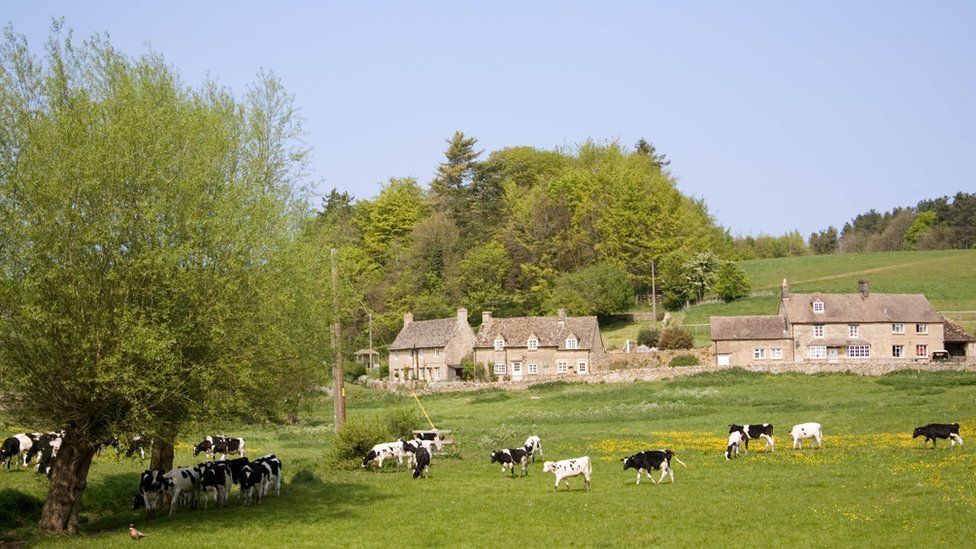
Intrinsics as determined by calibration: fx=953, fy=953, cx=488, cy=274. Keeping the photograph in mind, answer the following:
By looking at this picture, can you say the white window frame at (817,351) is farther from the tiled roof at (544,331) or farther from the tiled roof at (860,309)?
the tiled roof at (544,331)

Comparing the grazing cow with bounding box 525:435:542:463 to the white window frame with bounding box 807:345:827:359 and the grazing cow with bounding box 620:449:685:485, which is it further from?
the white window frame with bounding box 807:345:827:359

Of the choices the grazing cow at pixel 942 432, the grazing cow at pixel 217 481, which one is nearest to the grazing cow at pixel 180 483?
the grazing cow at pixel 217 481

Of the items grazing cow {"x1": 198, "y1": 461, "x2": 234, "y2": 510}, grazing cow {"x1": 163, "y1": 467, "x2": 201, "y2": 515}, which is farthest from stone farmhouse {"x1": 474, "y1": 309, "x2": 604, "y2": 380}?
grazing cow {"x1": 163, "y1": 467, "x2": 201, "y2": 515}

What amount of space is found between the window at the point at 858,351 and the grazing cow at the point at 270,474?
65.4 meters

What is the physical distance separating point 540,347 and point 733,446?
55.2 m

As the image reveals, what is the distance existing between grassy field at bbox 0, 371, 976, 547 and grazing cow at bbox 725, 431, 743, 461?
738mm

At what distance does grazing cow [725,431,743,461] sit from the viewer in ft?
115

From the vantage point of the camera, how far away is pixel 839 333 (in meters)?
83.5

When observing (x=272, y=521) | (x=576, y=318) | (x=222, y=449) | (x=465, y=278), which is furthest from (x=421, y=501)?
(x=465, y=278)

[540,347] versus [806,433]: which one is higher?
[540,347]

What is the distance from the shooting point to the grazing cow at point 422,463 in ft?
108

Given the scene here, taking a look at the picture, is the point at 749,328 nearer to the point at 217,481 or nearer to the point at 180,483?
the point at 217,481

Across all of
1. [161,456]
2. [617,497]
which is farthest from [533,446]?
[161,456]

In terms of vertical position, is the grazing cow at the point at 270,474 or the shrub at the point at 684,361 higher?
the shrub at the point at 684,361
